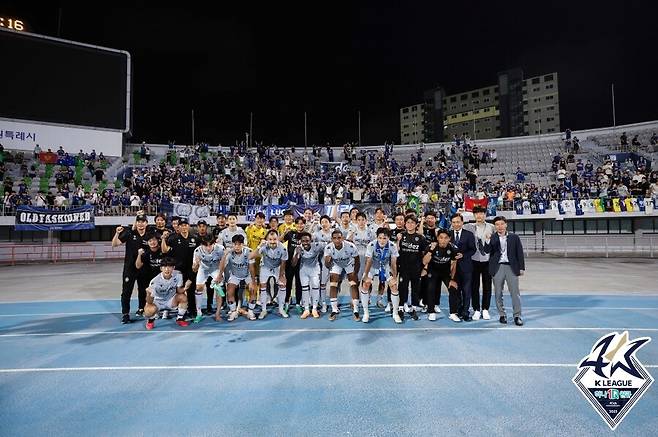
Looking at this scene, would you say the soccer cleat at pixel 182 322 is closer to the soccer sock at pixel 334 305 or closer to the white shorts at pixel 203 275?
the white shorts at pixel 203 275

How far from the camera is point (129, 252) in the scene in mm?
8445

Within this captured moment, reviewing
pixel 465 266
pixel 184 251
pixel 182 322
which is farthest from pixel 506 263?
pixel 184 251

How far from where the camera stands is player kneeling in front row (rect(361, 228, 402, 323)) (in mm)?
8344

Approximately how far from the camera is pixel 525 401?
4484 millimetres

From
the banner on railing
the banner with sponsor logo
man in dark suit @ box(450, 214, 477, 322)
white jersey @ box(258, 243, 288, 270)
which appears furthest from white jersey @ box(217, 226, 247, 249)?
the banner on railing

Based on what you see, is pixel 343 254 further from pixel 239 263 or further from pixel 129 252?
pixel 129 252

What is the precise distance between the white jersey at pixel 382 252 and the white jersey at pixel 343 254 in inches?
13.3

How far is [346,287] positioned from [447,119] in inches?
4264

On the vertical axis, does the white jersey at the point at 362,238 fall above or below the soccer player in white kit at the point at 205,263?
above

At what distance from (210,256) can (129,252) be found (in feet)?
5.65

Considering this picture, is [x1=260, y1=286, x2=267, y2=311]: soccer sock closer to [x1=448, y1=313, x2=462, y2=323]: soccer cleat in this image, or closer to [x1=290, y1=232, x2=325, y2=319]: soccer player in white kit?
[x1=290, y1=232, x2=325, y2=319]: soccer player in white kit

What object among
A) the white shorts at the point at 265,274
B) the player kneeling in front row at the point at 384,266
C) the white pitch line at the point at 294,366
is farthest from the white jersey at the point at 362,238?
the white pitch line at the point at 294,366

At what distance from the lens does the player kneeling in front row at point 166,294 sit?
7.96 metres

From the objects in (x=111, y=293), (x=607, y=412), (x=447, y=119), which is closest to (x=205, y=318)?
(x=111, y=293)
